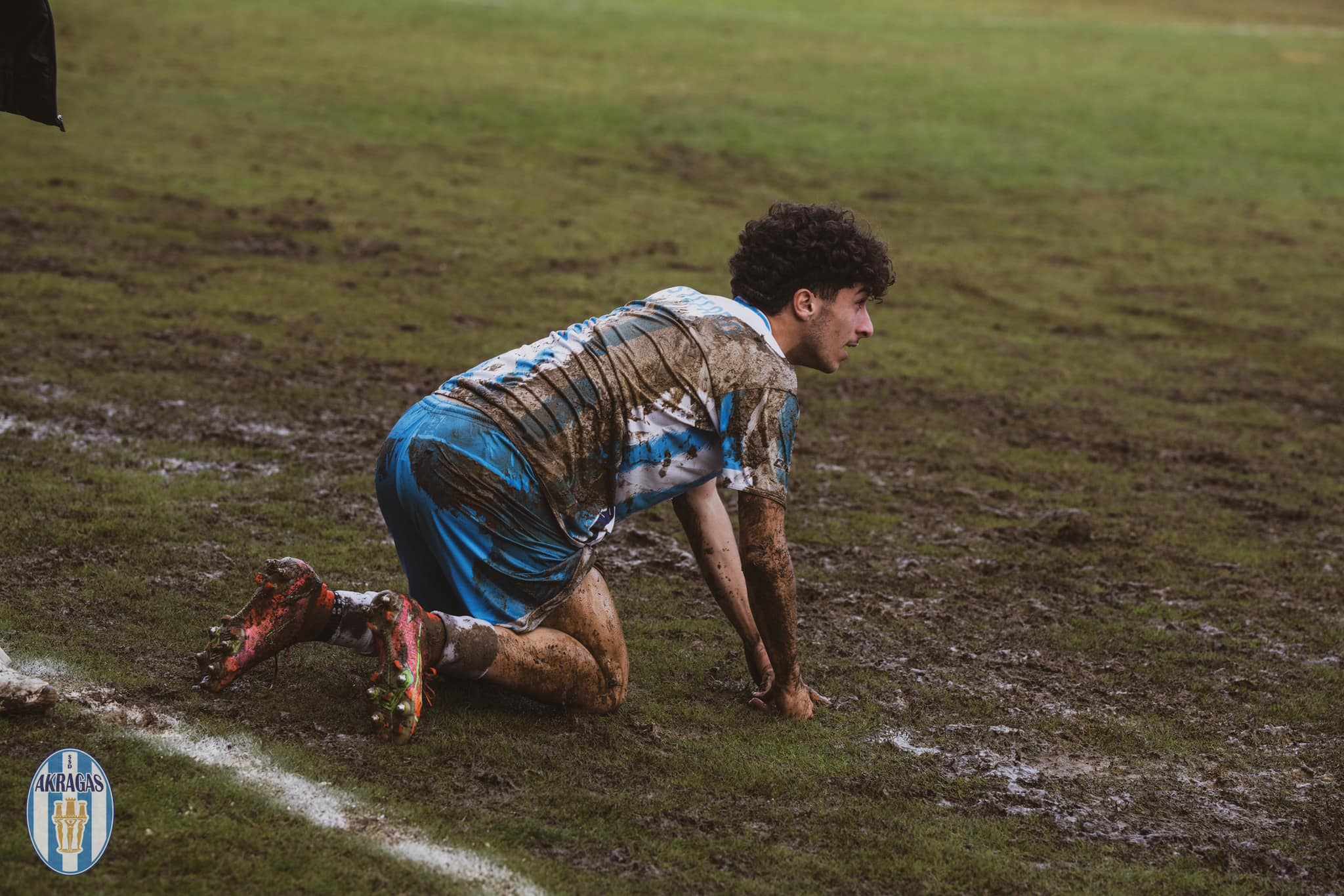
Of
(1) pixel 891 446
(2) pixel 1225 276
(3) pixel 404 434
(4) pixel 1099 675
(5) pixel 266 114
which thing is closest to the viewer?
(3) pixel 404 434

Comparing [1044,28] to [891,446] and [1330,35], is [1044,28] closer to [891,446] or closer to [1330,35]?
[1330,35]

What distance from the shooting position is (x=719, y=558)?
152 inches

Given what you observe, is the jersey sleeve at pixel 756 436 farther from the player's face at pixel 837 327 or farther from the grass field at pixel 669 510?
the grass field at pixel 669 510

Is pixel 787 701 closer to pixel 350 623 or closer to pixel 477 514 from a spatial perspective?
pixel 477 514

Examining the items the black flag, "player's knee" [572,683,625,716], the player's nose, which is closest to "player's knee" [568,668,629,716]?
"player's knee" [572,683,625,716]

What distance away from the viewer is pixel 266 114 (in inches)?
565

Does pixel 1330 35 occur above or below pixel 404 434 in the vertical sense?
above

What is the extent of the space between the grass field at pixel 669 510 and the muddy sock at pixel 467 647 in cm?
17

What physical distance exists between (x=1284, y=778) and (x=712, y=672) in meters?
1.67

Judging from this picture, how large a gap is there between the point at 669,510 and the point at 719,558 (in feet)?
6.37

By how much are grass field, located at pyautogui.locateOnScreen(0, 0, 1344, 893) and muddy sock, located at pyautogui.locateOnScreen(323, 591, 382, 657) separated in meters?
0.19

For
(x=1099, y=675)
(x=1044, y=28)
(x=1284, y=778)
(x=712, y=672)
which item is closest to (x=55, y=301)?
(x=712, y=672)

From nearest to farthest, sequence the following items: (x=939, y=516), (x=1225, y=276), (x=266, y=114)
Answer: (x=939, y=516) → (x=1225, y=276) → (x=266, y=114)

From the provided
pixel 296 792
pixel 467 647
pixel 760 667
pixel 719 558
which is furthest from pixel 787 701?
pixel 296 792
